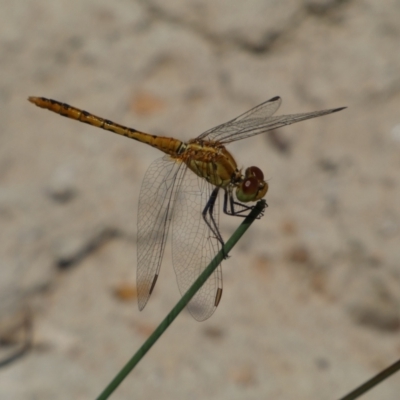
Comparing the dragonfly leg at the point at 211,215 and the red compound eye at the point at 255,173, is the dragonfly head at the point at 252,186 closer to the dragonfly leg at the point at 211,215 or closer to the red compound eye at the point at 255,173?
the red compound eye at the point at 255,173

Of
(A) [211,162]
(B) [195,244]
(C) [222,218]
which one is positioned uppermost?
(A) [211,162]

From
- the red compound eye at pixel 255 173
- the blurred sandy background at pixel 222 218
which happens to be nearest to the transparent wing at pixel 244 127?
the red compound eye at pixel 255 173

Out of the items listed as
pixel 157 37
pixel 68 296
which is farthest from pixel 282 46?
pixel 68 296

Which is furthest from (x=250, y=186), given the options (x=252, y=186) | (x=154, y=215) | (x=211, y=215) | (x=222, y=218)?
(x=222, y=218)

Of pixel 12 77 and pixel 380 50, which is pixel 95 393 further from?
pixel 380 50

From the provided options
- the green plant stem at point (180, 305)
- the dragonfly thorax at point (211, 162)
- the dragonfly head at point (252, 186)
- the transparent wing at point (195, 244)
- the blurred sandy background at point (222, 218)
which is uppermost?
the green plant stem at point (180, 305)

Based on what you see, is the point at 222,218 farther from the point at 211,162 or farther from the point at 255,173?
the point at 255,173

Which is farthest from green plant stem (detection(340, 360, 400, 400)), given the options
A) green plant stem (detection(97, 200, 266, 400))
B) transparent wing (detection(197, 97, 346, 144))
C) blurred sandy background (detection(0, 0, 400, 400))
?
blurred sandy background (detection(0, 0, 400, 400))
